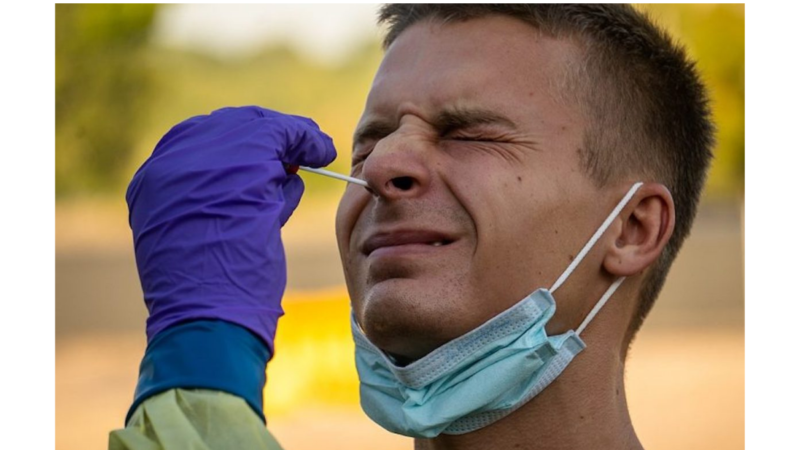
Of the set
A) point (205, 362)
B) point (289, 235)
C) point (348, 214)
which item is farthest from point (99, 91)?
point (205, 362)

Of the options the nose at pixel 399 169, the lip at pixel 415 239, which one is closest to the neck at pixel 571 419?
the lip at pixel 415 239

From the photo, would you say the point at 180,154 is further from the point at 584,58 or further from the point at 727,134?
the point at 727,134

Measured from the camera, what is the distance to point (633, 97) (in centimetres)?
308

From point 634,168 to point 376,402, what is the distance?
38.3 inches

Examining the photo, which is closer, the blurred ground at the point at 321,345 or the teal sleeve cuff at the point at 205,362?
the teal sleeve cuff at the point at 205,362

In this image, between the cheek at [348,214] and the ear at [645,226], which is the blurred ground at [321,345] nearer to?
the cheek at [348,214]

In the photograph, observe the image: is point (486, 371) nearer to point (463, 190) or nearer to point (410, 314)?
point (410, 314)

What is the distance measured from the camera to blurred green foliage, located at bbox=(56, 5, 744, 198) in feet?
40.3

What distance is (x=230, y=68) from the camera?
12227 mm

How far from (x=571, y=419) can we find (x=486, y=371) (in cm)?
32

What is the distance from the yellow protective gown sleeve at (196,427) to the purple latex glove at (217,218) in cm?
21

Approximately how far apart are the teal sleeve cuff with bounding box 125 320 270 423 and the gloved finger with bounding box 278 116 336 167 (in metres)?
0.55

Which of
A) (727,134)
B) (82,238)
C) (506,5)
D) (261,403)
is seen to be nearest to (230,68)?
(82,238)

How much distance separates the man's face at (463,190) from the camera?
8.86 ft
